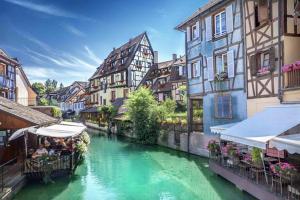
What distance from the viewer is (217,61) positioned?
20734 millimetres

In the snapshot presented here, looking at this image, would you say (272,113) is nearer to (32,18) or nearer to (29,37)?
(32,18)

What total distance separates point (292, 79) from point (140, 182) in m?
8.99

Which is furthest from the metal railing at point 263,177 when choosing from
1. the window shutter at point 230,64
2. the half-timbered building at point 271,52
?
the window shutter at point 230,64

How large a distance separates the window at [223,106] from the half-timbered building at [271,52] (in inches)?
82.0

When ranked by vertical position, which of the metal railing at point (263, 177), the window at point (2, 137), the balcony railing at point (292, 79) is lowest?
the metal railing at point (263, 177)

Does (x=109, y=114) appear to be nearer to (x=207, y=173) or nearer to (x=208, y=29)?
(x=208, y=29)

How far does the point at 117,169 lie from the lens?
19.9m

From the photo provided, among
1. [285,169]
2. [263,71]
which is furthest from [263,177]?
[263,71]

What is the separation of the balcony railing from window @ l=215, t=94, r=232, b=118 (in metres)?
5.80

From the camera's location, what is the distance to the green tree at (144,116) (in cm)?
3030

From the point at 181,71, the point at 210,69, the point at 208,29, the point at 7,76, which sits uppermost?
the point at 208,29

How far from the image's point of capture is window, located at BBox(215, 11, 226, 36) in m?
20.3

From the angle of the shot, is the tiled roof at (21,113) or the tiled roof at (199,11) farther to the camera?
the tiled roof at (199,11)

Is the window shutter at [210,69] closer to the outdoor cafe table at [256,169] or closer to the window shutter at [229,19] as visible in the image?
the window shutter at [229,19]
